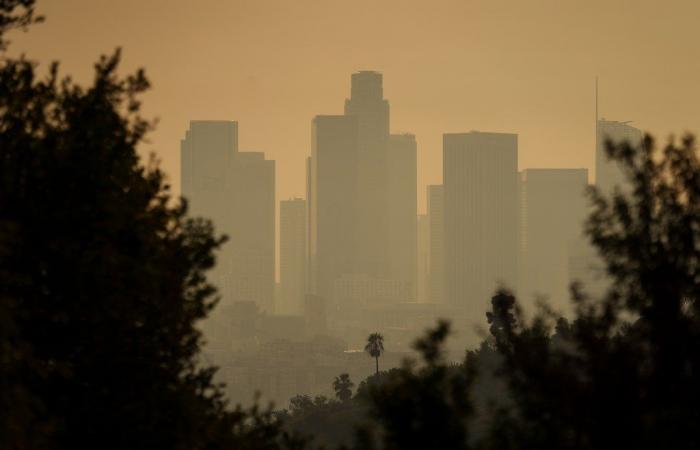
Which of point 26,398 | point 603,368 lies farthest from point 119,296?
point 603,368

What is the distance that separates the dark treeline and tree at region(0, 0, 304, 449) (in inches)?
1.3

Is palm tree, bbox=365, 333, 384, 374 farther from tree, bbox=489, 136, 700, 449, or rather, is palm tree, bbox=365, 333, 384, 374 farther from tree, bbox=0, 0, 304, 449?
tree, bbox=489, 136, 700, 449

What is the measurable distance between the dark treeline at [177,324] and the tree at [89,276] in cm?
3

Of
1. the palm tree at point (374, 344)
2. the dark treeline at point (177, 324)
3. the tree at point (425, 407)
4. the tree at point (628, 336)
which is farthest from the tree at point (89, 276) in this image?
the palm tree at point (374, 344)

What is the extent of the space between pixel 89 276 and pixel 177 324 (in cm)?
419

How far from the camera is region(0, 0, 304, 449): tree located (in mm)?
20969

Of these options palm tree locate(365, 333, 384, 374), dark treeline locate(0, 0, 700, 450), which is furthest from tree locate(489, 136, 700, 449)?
palm tree locate(365, 333, 384, 374)

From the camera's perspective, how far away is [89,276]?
20.8m

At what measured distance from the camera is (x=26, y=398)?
669 inches

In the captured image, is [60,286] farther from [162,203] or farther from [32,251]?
[162,203]

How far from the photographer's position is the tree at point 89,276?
20969 mm

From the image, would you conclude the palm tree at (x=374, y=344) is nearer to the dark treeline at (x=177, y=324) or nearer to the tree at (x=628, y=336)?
the dark treeline at (x=177, y=324)

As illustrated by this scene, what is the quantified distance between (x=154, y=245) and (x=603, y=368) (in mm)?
9128

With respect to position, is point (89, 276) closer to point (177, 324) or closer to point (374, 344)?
point (177, 324)
